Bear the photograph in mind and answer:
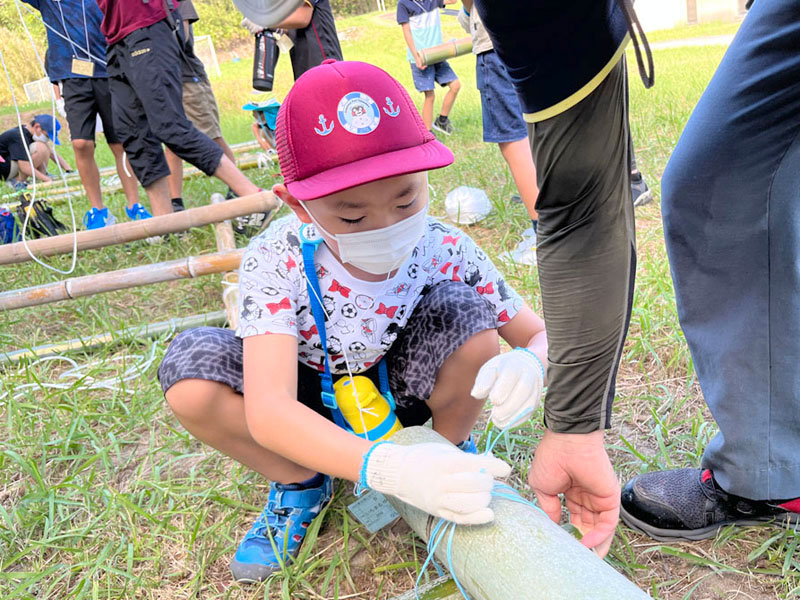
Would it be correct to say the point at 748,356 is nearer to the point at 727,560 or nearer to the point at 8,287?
the point at 727,560

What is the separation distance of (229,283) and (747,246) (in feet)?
6.70

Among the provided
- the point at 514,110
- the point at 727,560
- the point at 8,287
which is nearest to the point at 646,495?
the point at 727,560

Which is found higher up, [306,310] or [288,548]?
[306,310]

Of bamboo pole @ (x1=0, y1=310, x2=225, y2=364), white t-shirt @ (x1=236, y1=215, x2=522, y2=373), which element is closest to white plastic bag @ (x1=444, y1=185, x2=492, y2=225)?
bamboo pole @ (x1=0, y1=310, x2=225, y2=364)

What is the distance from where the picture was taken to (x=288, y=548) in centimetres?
144

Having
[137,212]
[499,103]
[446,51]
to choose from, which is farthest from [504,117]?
[137,212]

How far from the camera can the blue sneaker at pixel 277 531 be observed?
1375 mm

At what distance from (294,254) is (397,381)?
42cm

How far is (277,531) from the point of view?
1.45 meters

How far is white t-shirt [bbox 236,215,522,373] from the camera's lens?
131cm

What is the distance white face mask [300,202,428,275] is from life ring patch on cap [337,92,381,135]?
7.3 inches

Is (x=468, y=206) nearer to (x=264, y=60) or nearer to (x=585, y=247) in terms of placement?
(x=264, y=60)

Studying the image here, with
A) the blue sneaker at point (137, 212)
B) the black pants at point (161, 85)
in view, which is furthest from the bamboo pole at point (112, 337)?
the blue sneaker at point (137, 212)

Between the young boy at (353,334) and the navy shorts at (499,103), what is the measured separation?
4.27 feet
